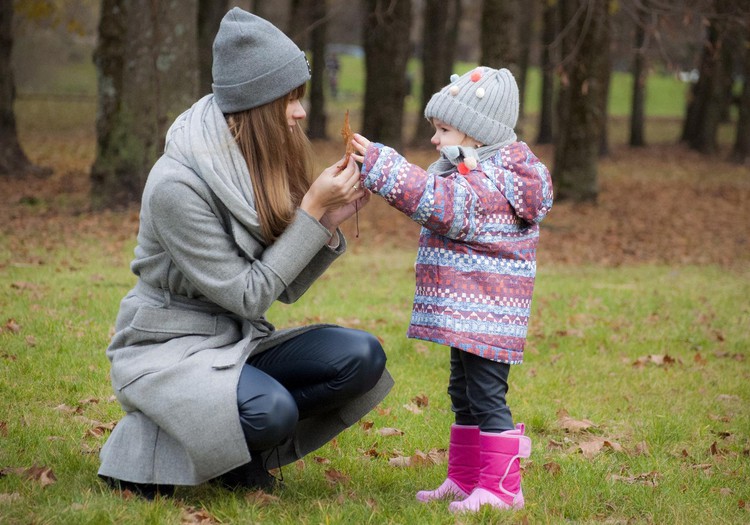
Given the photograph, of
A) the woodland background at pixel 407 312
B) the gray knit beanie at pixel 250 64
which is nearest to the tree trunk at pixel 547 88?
the woodland background at pixel 407 312

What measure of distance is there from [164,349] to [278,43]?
1190 mm

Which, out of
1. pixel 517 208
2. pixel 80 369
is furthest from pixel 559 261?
pixel 517 208

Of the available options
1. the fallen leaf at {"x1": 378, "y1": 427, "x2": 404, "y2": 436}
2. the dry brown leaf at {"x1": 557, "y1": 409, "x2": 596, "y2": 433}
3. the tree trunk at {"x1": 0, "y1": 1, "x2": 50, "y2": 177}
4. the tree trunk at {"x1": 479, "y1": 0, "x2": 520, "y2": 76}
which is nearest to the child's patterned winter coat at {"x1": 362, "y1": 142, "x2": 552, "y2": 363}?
the fallen leaf at {"x1": 378, "y1": 427, "x2": 404, "y2": 436}

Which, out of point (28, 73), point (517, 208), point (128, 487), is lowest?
point (28, 73)

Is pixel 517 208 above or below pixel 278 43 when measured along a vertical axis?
below

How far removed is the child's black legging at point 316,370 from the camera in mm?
3387

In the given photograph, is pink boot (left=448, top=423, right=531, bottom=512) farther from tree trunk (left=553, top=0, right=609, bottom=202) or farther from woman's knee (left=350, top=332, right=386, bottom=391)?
tree trunk (left=553, top=0, right=609, bottom=202)

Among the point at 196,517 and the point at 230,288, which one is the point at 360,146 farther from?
the point at 196,517

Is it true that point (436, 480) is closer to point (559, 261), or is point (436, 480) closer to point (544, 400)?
point (544, 400)

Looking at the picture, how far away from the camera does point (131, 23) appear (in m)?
10.9

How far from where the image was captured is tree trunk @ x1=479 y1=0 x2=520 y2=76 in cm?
1215

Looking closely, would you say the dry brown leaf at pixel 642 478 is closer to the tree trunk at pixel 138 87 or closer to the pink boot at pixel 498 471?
the pink boot at pixel 498 471

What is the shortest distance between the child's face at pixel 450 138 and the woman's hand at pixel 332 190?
360 millimetres

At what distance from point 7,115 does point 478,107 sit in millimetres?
13634
